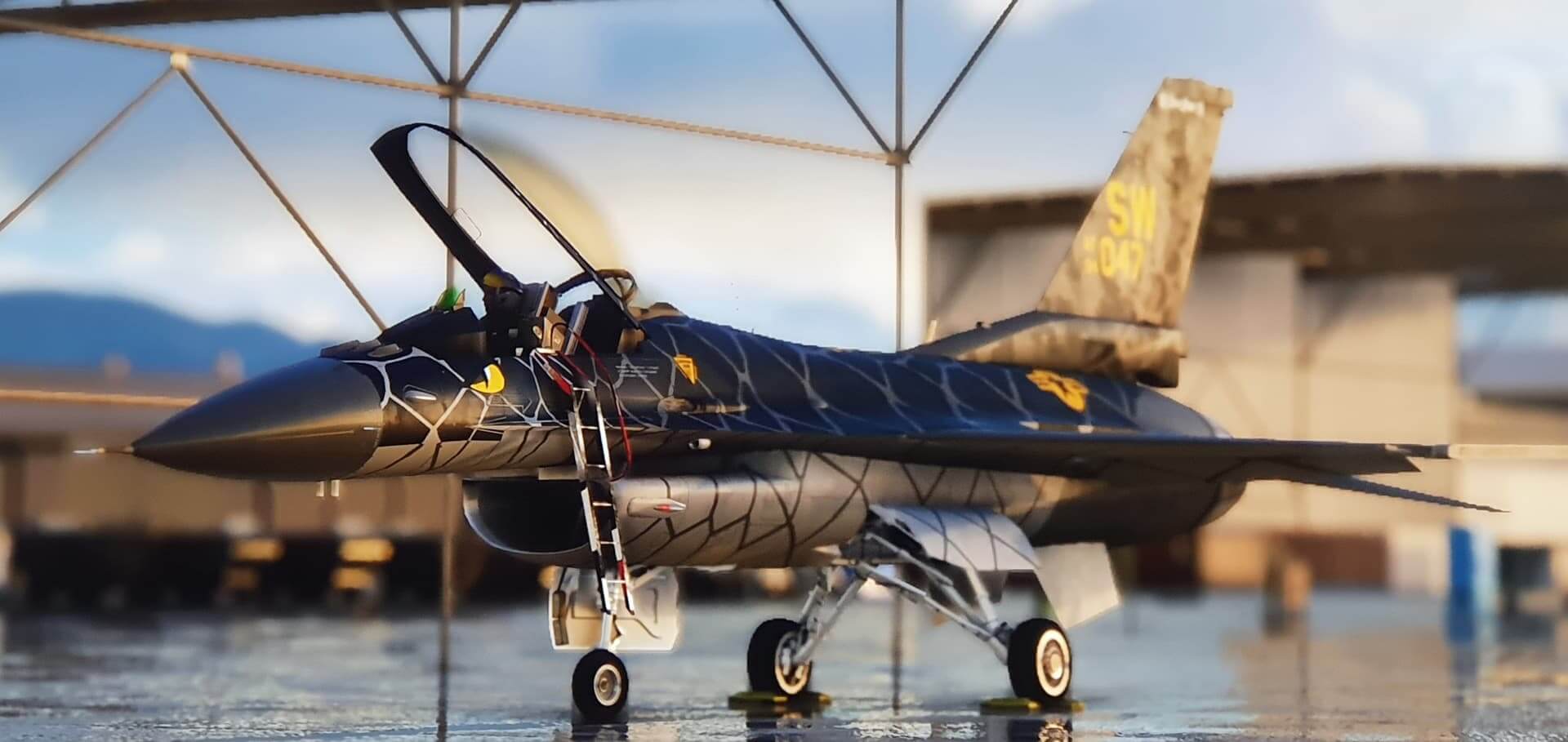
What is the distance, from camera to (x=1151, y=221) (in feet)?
53.2

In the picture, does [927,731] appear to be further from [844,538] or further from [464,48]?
[464,48]

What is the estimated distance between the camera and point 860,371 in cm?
1347

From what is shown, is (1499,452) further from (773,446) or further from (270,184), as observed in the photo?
(270,184)

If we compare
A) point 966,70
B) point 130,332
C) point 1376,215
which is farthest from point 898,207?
point 130,332

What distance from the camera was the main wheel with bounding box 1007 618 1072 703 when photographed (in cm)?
1312

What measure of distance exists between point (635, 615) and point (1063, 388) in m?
4.34

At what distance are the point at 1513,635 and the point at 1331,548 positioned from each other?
2288 cm

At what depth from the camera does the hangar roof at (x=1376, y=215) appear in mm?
36000

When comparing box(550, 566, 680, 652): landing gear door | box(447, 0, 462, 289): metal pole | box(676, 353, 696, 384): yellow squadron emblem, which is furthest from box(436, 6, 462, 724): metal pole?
box(676, 353, 696, 384): yellow squadron emblem

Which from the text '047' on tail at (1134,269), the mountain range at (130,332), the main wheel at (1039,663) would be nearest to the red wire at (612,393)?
the main wheel at (1039,663)

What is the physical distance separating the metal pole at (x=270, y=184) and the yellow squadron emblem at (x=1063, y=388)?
478cm

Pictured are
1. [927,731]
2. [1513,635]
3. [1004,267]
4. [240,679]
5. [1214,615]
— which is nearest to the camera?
[927,731]

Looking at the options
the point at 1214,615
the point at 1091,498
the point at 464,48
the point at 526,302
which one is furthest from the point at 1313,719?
the point at 1214,615

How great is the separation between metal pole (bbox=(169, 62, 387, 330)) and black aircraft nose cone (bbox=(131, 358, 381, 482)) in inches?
151
